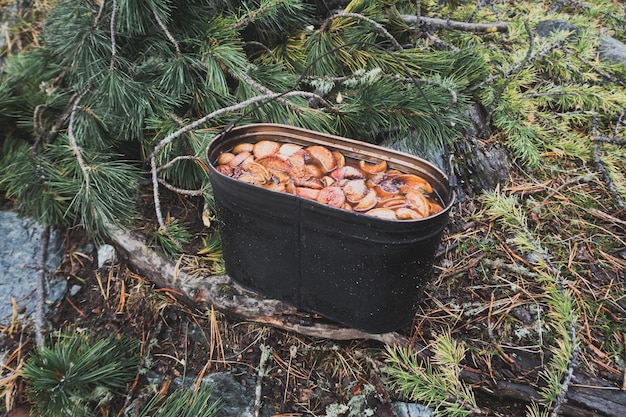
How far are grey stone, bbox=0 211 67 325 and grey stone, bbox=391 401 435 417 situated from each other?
44.3 inches

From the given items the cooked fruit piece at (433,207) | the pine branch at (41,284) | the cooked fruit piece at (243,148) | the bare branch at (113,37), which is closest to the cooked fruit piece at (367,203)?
the cooked fruit piece at (433,207)

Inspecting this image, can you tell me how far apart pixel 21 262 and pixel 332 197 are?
3.87ft

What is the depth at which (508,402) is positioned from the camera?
3.49 ft

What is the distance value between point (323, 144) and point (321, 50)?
47 centimetres

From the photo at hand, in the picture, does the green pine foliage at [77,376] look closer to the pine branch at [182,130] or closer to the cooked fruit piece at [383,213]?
the pine branch at [182,130]

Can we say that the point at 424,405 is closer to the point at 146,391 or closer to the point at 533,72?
the point at 146,391

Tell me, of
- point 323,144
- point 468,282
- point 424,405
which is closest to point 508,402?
point 424,405

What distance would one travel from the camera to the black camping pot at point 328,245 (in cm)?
97

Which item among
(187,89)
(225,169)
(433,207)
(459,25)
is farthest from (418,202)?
(459,25)

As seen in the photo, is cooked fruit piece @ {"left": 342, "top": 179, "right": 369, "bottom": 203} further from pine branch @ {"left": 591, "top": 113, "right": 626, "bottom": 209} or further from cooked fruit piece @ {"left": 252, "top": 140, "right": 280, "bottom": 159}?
pine branch @ {"left": 591, "top": 113, "right": 626, "bottom": 209}

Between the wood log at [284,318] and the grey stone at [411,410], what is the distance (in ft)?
0.40

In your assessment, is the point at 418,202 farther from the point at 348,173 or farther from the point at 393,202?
the point at 348,173

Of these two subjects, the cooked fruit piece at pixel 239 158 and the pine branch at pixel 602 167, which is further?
the pine branch at pixel 602 167

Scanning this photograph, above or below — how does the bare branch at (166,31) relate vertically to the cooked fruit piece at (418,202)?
above
